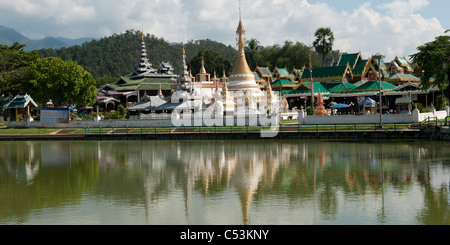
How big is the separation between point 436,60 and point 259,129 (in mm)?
14591

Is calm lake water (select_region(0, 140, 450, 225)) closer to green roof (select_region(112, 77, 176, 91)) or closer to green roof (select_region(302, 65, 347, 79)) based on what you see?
green roof (select_region(302, 65, 347, 79))

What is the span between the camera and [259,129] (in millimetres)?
42125

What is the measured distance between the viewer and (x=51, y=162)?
28641 millimetres

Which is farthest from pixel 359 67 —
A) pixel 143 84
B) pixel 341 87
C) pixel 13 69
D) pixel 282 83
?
pixel 13 69

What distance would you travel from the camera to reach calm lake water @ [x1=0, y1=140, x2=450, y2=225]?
15.2 meters

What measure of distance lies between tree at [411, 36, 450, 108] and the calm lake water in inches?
271

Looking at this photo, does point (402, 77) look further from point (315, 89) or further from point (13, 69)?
point (13, 69)

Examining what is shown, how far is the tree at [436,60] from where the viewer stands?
123ft

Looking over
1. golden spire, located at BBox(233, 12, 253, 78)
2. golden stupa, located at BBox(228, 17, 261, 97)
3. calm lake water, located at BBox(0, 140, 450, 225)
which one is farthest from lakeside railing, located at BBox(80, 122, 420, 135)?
golden spire, located at BBox(233, 12, 253, 78)

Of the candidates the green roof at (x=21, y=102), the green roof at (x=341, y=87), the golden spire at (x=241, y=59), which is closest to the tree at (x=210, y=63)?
the green roof at (x=341, y=87)

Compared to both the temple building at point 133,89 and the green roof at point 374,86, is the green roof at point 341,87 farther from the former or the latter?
the temple building at point 133,89

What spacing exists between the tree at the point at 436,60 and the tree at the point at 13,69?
44307 mm

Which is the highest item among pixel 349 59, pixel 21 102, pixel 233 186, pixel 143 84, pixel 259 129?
pixel 349 59
